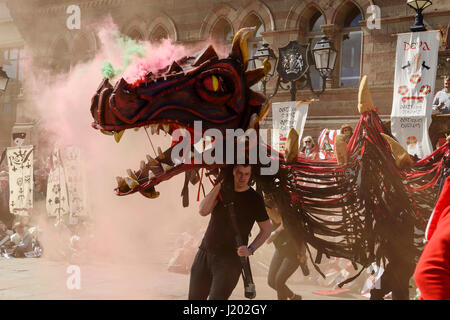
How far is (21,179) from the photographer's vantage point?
11.8 meters

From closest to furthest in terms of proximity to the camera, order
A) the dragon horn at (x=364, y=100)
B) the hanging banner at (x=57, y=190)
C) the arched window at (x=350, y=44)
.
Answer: the dragon horn at (x=364, y=100) → the hanging banner at (x=57, y=190) → the arched window at (x=350, y=44)

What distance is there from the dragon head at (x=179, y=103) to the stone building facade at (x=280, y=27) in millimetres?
9572

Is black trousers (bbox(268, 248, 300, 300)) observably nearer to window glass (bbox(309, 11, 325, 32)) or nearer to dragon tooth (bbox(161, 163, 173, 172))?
dragon tooth (bbox(161, 163, 173, 172))

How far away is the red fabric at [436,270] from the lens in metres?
2.05

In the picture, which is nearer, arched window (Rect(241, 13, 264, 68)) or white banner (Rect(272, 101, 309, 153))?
white banner (Rect(272, 101, 309, 153))

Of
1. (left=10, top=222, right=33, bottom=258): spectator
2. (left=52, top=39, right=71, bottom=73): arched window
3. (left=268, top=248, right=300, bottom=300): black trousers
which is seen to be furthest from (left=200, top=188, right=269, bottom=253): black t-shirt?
(left=52, top=39, right=71, bottom=73): arched window

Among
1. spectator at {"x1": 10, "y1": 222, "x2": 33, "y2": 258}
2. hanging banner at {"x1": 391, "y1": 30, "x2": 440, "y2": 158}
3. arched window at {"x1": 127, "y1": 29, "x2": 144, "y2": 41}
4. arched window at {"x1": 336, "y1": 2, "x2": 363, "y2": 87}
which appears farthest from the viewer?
arched window at {"x1": 127, "y1": 29, "x2": 144, "y2": 41}

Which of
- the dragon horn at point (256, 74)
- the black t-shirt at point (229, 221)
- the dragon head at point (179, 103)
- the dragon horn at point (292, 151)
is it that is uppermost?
the dragon horn at point (256, 74)

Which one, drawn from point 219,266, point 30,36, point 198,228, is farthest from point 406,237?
point 30,36

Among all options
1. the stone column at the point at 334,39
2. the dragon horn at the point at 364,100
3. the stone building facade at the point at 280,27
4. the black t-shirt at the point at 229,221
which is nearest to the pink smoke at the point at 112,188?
the black t-shirt at the point at 229,221

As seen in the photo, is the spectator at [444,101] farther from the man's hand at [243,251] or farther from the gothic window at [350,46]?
the man's hand at [243,251]

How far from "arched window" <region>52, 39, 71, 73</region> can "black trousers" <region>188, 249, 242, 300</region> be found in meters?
14.2

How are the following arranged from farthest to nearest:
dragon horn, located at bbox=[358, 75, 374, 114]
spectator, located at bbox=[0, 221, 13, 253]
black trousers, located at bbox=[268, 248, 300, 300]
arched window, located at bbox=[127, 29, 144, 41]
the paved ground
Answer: arched window, located at bbox=[127, 29, 144, 41]
spectator, located at bbox=[0, 221, 13, 253]
the paved ground
black trousers, located at bbox=[268, 248, 300, 300]
dragon horn, located at bbox=[358, 75, 374, 114]

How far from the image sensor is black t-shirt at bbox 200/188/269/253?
4207 mm
